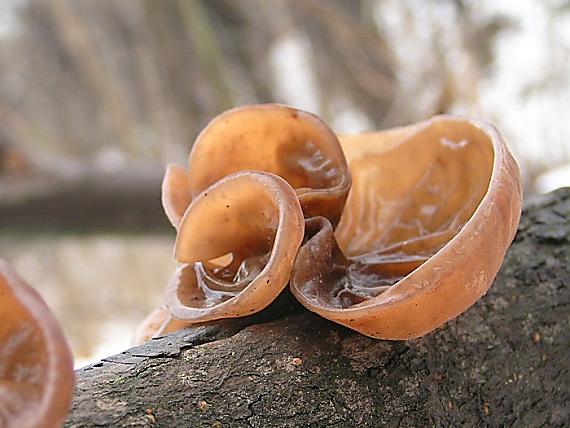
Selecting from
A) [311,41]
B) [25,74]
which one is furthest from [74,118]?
[311,41]

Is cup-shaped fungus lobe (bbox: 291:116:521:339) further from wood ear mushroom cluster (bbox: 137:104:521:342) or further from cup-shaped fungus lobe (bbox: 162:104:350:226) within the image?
cup-shaped fungus lobe (bbox: 162:104:350:226)

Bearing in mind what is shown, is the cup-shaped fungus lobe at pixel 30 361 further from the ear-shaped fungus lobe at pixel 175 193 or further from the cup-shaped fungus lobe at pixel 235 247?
the ear-shaped fungus lobe at pixel 175 193

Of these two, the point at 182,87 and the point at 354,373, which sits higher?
the point at 354,373

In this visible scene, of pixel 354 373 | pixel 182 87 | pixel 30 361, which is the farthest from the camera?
pixel 182 87

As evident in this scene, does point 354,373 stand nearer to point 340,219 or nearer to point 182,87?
point 340,219

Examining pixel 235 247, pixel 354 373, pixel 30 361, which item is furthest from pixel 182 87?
pixel 30 361

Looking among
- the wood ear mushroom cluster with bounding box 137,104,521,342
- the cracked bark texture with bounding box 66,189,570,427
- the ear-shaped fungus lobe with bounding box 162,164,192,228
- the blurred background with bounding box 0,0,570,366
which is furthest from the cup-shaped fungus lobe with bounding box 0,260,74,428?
the blurred background with bounding box 0,0,570,366

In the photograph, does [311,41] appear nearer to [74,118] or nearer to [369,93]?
[369,93]
